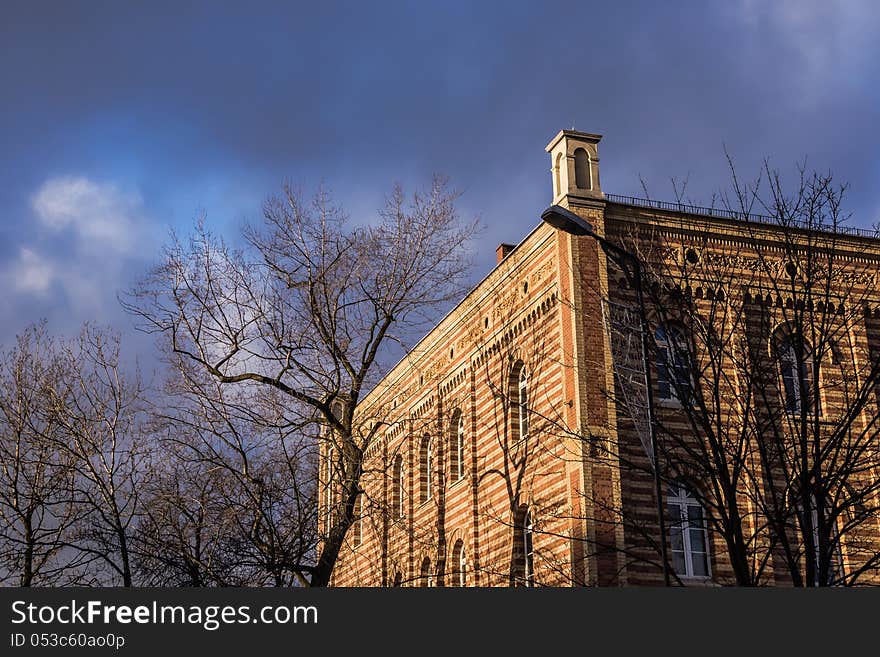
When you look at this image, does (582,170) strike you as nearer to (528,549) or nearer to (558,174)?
(558,174)

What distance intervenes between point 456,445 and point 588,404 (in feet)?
28.7

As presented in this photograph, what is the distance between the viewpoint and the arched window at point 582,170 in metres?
24.0

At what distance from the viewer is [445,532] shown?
29.4 metres

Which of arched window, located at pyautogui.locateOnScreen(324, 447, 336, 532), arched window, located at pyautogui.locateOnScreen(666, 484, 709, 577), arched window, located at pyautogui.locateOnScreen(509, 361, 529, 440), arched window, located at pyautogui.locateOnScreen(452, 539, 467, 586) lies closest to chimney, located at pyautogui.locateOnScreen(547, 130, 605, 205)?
arched window, located at pyautogui.locateOnScreen(509, 361, 529, 440)

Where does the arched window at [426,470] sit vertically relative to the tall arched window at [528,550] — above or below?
above

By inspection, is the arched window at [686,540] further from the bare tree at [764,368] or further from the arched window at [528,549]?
the arched window at [528,549]

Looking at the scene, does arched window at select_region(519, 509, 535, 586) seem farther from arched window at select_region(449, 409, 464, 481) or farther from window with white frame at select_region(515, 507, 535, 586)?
arched window at select_region(449, 409, 464, 481)

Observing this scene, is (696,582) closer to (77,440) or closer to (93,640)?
(77,440)

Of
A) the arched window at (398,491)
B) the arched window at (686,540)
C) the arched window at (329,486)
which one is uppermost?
the arched window at (398,491)

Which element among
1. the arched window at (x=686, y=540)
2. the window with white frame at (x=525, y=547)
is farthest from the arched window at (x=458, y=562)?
the arched window at (x=686, y=540)

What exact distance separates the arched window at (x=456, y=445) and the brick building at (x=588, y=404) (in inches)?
1.7

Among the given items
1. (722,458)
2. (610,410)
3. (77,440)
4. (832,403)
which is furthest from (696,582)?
(77,440)

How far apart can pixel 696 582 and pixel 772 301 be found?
7.10 m

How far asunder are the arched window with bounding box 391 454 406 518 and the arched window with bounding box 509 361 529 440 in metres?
7.87
